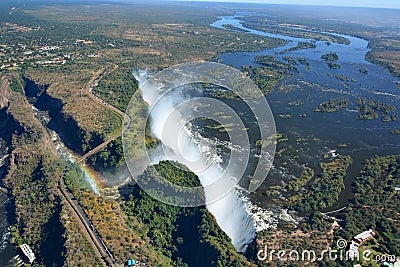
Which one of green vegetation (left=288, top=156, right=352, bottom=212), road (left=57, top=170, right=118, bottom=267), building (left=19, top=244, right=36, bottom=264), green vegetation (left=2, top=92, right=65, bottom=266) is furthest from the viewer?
green vegetation (left=288, top=156, right=352, bottom=212)

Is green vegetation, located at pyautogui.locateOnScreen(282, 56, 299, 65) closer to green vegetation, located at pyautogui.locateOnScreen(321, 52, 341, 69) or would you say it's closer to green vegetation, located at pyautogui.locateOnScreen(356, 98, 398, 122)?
green vegetation, located at pyautogui.locateOnScreen(321, 52, 341, 69)

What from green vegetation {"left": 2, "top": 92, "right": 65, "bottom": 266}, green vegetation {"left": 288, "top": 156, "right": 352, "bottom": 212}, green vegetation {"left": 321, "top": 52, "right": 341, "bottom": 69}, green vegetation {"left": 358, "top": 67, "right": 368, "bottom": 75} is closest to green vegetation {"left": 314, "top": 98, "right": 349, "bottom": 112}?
green vegetation {"left": 288, "top": 156, "right": 352, "bottom": 212}

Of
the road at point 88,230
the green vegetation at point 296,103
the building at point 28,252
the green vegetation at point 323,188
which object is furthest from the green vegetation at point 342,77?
the building at point 28,252

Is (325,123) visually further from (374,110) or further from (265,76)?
(265,76)

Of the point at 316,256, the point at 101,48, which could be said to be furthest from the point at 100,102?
the point at 101,48

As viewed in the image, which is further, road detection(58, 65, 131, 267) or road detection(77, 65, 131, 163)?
road detection(77, 65, 131, 163)

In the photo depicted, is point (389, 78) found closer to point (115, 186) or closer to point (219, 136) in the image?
point (219, 136)
